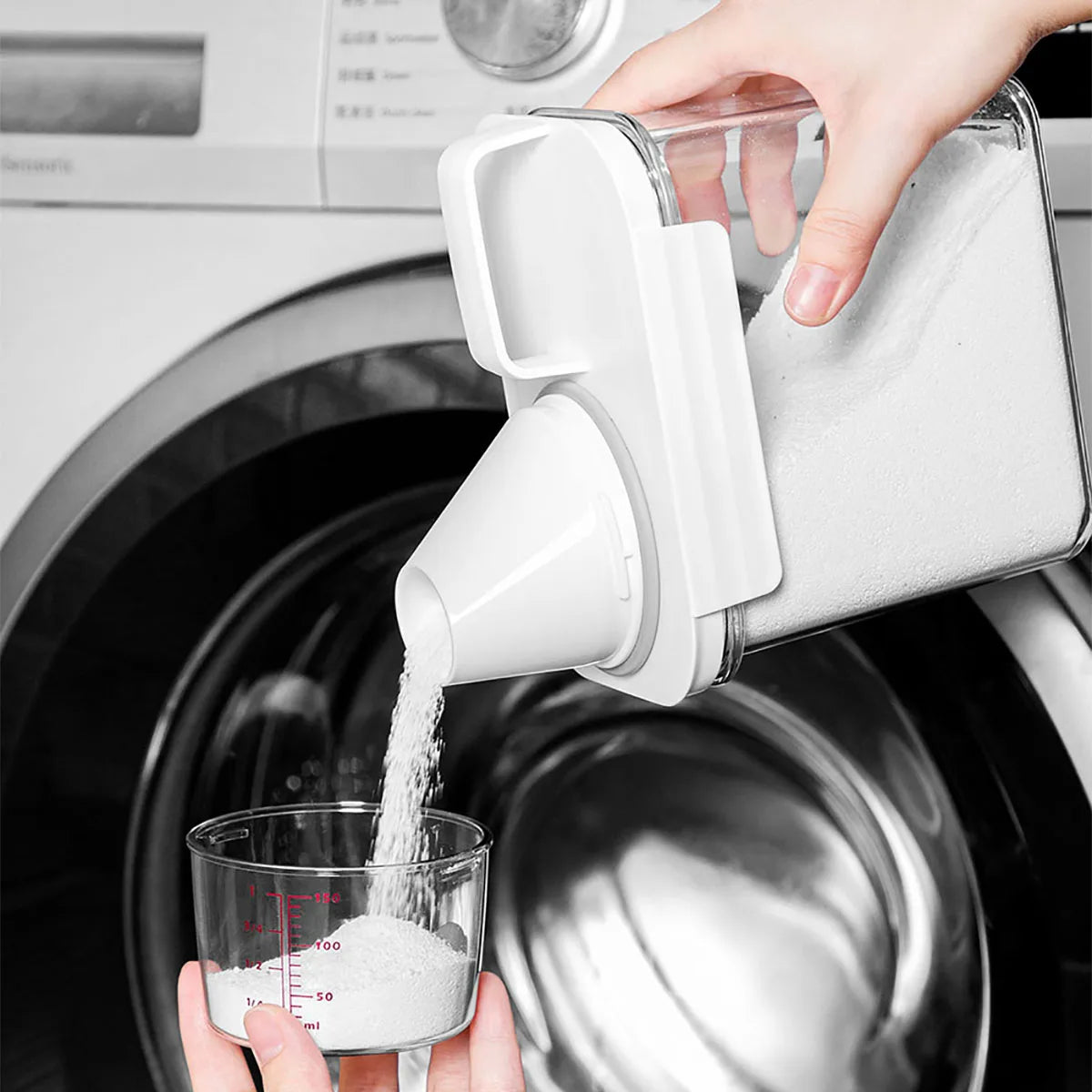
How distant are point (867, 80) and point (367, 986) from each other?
359 millimetres

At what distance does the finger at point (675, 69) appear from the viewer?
1.55ft

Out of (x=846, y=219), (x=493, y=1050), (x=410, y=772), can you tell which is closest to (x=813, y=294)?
(x=846, y=219)

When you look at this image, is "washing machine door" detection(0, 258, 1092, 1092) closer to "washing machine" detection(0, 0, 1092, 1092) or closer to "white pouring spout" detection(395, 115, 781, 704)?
"washing machine" detection(0, 0, 1092, 1092)

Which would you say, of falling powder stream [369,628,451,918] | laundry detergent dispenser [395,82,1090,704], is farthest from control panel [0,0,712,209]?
falling powder stream [369,628,451,918]

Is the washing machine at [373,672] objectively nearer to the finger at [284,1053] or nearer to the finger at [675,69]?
the finger at [675,69]

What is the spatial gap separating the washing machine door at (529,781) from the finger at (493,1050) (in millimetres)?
164

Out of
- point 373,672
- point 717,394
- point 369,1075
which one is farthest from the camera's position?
point 373,672

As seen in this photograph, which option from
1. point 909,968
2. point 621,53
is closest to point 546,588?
point 621,53

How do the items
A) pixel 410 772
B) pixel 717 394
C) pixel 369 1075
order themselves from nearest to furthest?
pixel 717 394
pixel 410 772
pixel 369 1075

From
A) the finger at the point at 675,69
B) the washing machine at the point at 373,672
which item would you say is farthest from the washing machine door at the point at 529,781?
the finger at the point at 675,69

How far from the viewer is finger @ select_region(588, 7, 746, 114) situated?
18.6 inches

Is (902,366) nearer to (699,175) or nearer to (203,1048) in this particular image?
(699,175)

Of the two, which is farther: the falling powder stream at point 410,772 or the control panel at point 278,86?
the control panel at point 278,86

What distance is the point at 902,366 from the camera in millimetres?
451
